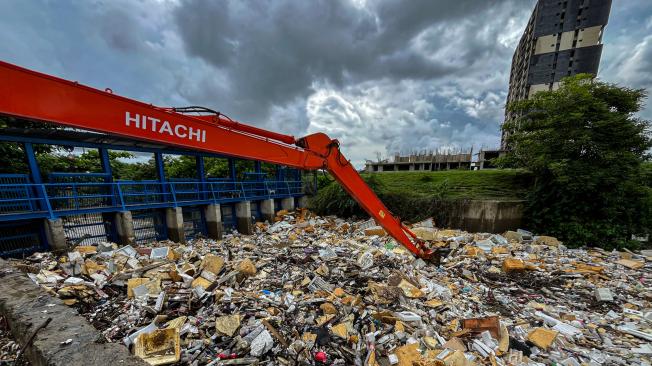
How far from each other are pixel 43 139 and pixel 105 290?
14.5 ft

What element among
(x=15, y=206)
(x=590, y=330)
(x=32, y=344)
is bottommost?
(x=590, y=330)

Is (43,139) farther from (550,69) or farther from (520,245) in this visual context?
(550,69)

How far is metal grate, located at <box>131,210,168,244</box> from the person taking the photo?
288 inches

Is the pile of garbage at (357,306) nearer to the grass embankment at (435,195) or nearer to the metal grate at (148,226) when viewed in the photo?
the metal grate at (148,226)

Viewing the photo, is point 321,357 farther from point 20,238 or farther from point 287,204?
point 287,204

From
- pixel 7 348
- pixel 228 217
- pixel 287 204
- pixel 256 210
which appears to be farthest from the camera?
pixel 287 204

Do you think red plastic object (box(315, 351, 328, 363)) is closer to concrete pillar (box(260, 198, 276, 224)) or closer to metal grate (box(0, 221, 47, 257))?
metal grate (box(0, 221, 47, 257))

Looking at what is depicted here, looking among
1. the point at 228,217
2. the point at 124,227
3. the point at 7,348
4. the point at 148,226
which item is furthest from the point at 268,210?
the point at 7,348

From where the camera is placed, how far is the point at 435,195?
10750 mm

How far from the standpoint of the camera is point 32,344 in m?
2.23

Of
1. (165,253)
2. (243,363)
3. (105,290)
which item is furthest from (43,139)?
(243,363)

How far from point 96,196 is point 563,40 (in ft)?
183

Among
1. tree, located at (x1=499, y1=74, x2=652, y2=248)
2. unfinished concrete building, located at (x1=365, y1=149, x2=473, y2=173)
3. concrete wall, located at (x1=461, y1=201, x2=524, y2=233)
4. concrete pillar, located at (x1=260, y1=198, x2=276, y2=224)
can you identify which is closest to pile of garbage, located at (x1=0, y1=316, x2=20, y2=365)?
concrete pillar, located at (x1=260, y1=198, x2=276, y2=224)

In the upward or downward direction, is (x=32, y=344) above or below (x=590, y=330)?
above
